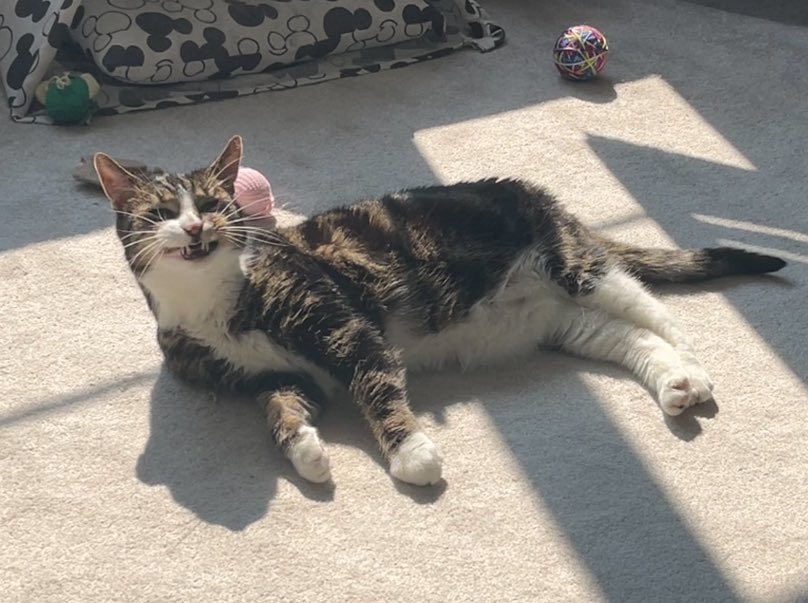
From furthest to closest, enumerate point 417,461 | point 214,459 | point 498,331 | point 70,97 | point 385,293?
point 70,97, point 498,331, point 385,293, point 214,459, point 417,461

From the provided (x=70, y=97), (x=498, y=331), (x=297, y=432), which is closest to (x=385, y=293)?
(x=498, y=331)

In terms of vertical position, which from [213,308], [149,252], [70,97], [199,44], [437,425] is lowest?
[70,97]

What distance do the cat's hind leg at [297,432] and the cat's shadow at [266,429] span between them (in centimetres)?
4

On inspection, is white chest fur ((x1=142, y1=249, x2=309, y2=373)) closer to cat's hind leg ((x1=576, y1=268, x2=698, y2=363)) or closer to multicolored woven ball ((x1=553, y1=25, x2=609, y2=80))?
cat's hind leg ((x1=576, y1=268, x2=698, y2=363))

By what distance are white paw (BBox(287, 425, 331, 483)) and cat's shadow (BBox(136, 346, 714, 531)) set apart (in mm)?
27

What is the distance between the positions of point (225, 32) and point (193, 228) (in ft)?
5.12

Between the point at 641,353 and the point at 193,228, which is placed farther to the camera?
the point at 641,353

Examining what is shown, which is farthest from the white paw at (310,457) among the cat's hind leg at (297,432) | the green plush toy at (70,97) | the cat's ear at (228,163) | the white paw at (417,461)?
the green plush toy at (70,97)

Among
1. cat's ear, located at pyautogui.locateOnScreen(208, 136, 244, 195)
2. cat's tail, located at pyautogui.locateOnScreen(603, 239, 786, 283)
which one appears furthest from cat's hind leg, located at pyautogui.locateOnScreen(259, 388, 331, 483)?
cat's tail, located at pyautogui.locateOnScreen(603, 239, 786, 283)

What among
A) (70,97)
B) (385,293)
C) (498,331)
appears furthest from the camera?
(70,97)

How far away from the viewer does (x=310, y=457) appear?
6.60 feet

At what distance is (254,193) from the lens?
107 inches

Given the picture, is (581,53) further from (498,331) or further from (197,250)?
(197,250)

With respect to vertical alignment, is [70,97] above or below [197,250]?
below
